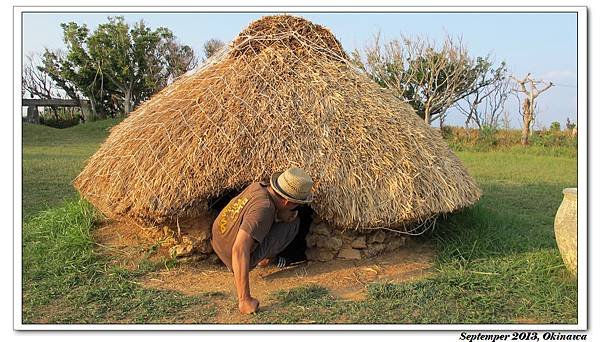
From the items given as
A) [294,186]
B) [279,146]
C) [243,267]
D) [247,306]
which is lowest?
[247,306]

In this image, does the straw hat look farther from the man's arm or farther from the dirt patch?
the dirt patch

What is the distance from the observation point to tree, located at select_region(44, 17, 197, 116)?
63.6 ft

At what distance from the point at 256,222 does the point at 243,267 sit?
33 cm

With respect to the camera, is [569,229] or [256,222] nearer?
[256,222]

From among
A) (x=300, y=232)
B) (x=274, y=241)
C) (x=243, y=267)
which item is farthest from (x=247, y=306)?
(x=300, y=232)

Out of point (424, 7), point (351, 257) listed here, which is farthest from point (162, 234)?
point (424, 7)

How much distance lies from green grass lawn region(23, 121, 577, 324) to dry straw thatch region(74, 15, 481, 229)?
496 millimetres

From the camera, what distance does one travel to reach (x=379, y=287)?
4332 mm

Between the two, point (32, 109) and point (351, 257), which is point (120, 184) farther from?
point (32, 109)

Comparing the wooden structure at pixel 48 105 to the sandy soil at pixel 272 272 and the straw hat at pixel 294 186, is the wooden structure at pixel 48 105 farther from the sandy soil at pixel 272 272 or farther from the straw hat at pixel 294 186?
the straw hat at pixel 294 186

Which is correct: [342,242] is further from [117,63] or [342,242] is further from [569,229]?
[117,63]

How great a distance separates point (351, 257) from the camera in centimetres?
488

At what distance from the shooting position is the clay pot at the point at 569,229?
14.5 ft

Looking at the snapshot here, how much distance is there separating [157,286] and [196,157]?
1.10 m
